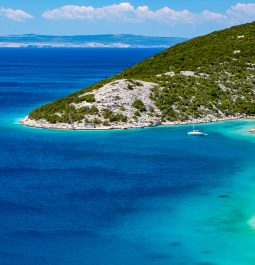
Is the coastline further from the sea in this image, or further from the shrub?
the shrub

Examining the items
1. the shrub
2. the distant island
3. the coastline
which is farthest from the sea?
the shrub

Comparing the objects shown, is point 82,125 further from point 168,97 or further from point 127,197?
point 127,197

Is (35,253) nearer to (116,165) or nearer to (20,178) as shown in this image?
(20,178)

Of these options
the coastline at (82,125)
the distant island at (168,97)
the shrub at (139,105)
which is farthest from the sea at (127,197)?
the shrub at (139,105)

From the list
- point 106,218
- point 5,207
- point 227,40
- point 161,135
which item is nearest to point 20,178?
point 5,207

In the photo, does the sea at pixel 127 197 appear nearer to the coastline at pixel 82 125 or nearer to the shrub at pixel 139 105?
the coastline at pixel 82 125

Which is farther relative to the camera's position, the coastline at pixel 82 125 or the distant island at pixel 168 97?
the distant island at pixel 168 97

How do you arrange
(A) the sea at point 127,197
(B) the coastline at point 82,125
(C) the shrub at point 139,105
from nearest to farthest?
(A) the sea at point 127,197, (B) the coastline at point 82,125, (C) the shrub at point 139,105

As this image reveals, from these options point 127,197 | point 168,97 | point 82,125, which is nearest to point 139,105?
point 168,97
